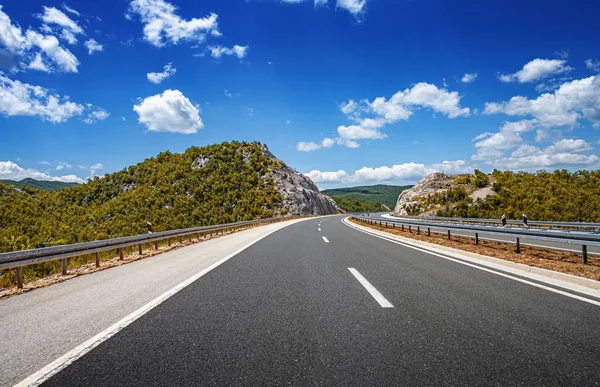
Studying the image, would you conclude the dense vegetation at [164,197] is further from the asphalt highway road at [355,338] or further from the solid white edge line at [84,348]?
the asphalt highway road at [355,338]

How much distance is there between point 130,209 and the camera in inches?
2734

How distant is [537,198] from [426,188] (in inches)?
1118

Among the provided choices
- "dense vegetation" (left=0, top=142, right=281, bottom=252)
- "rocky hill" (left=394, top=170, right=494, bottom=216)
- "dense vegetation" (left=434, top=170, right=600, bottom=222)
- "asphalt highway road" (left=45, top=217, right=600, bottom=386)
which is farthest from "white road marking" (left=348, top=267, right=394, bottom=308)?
"rocky hill" (left=394, top=170, right=494, bottom=216)

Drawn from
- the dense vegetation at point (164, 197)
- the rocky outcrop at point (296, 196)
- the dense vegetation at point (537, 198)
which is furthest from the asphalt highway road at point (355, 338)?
the rocky outcrop at point (296, 196)

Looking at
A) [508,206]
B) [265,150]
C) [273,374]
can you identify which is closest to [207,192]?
[265,150]

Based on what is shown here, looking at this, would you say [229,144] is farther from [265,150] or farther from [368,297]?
[368,297]

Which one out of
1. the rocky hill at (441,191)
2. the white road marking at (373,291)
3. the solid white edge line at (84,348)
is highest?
the rocky hill at (441,191)

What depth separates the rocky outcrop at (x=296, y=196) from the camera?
7488cm

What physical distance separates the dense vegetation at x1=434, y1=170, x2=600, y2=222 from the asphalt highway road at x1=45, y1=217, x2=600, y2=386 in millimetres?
33097

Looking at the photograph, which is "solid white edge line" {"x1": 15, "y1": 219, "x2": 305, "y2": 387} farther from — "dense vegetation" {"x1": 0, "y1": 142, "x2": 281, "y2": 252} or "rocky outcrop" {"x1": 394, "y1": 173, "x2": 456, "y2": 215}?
"rocky outcrop" {"x1": 394, "y1": 173, "x2": 456, "y2": 215}

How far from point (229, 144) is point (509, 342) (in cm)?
11391

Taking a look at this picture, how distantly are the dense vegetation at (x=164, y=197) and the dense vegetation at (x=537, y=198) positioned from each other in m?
37.3

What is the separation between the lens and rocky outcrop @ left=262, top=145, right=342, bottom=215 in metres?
74.9

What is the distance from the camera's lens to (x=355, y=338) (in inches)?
135
